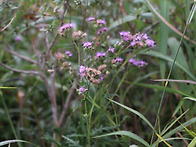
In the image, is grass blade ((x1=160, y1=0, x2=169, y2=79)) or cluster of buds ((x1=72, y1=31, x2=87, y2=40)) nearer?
cluster of buds ((x1=72, y1=31, x2=87, y2=40))

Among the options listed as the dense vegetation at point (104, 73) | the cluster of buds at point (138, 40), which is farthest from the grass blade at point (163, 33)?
the cluster of buds at point (138, 40)

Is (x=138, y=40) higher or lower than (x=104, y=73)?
higher

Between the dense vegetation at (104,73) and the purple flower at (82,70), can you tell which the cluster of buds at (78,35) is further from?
the purple flower at (82,70)

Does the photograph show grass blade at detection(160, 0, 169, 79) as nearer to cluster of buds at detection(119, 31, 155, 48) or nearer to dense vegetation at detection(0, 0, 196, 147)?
dense vegetation at detection(0, 0, 196, 147)

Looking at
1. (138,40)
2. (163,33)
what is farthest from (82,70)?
(163,33)

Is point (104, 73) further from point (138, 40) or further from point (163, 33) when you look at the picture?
point (163, 33)

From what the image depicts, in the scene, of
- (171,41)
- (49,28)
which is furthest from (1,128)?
(171,41)

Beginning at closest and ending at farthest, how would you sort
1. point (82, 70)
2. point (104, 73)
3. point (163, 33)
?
point (82, 70) < point (104, 73) < point (163, 33)

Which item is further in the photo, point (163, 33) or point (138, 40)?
point (163, 33)

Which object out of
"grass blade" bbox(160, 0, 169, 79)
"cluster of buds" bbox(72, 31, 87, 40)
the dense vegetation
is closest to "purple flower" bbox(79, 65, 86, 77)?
the dense vegetation
